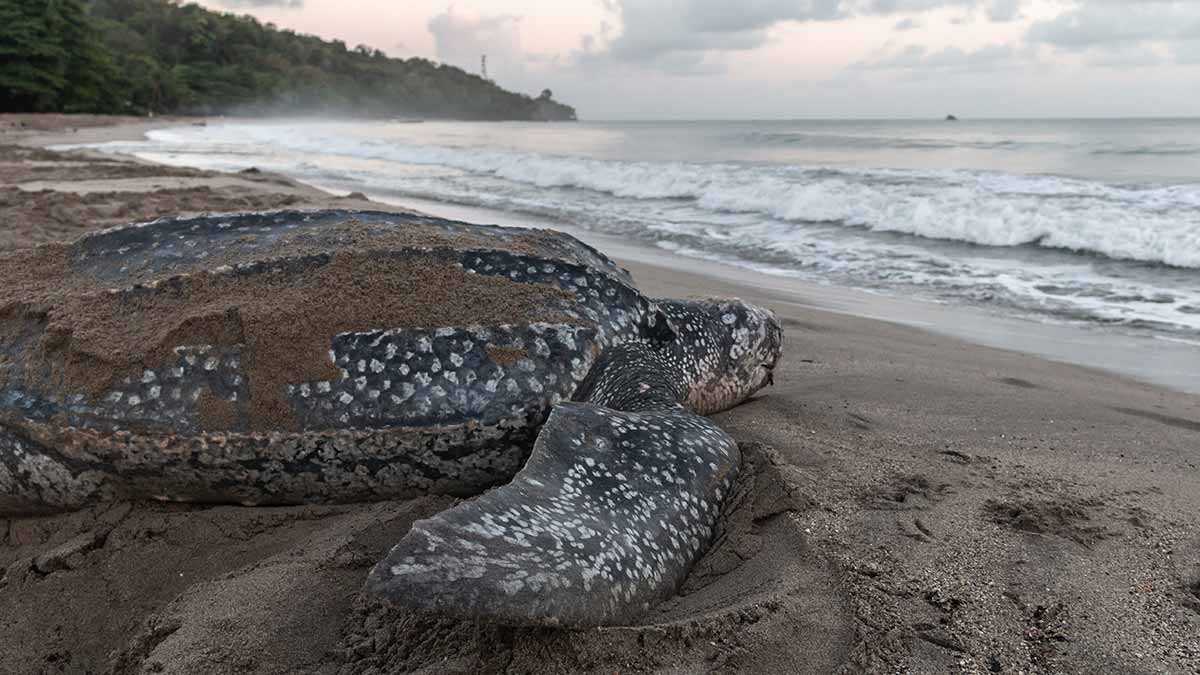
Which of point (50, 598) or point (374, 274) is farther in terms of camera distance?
point (374, 274)

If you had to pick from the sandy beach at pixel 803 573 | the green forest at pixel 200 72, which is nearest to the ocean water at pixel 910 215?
the sandy beach at pixel 803 573

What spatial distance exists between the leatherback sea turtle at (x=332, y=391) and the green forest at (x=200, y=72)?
37114mm

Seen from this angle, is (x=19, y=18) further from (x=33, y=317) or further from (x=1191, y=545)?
(x=1191, y=545)

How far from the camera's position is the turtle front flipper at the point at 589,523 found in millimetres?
1370

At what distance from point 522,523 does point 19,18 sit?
134 feet

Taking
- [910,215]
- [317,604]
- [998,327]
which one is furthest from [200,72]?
[317,604]

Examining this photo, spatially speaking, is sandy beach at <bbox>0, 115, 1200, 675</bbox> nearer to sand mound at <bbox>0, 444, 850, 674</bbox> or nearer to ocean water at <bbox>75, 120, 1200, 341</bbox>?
sand mound at <bbox>0, 444, 850, 674</bbox>

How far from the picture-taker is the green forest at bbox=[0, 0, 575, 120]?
32.8 metres

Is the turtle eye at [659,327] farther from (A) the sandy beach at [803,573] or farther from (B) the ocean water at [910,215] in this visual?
(B) the ocean water at [910,215]

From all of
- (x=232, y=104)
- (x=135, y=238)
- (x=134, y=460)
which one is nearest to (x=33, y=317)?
(x=135, y=238)

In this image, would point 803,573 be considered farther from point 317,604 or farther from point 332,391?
point 332,391

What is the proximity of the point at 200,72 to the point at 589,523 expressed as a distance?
6725cm

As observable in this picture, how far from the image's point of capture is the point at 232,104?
188 feet

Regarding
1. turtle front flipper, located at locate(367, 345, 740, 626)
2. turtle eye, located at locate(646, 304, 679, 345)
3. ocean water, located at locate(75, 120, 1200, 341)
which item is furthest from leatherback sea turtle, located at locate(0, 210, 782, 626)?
ocean water, located at locate(75, 120, 1200, 341)
